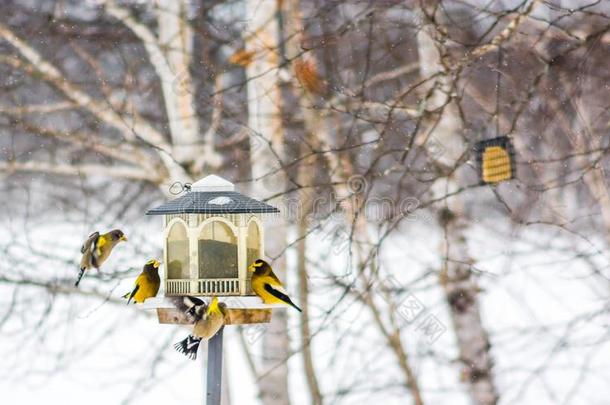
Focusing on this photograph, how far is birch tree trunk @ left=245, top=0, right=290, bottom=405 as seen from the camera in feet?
22.9

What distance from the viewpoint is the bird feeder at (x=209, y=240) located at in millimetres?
4402

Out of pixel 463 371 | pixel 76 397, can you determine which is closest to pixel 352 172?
pixel 463 371

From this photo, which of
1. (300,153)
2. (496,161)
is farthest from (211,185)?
(300,153)

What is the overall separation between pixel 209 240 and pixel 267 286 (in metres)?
0.42

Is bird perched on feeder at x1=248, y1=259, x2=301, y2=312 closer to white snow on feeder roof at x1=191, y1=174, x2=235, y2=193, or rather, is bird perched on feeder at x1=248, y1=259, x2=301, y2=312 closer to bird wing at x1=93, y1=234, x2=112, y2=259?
white snow on feeder roof at x1=191, y1=174, x2=235, y2=193

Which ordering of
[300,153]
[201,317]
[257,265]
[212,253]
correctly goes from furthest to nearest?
[300,153] < [212,253] < [257,265] < [201,317]

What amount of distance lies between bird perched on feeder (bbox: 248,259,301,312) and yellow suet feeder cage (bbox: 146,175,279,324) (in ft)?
0.22

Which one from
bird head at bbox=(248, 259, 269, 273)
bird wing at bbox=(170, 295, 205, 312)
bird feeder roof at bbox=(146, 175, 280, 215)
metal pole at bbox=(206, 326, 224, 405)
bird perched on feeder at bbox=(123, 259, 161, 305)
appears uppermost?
bird feeder roof at bbox=(146, 175, 280, 215)

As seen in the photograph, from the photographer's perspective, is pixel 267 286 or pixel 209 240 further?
pixel 209 240

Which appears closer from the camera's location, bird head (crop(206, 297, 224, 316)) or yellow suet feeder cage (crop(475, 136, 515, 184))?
bird head (crop(206, 297, 224, 316))

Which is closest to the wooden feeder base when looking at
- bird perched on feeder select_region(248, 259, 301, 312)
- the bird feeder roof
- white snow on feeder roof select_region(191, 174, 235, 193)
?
bird perched on feeder select_region(248, 259, 301, 312)

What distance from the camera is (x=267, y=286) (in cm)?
423

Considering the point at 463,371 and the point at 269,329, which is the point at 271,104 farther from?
the point at 463,371

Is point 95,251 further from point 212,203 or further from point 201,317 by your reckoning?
point 201,317
